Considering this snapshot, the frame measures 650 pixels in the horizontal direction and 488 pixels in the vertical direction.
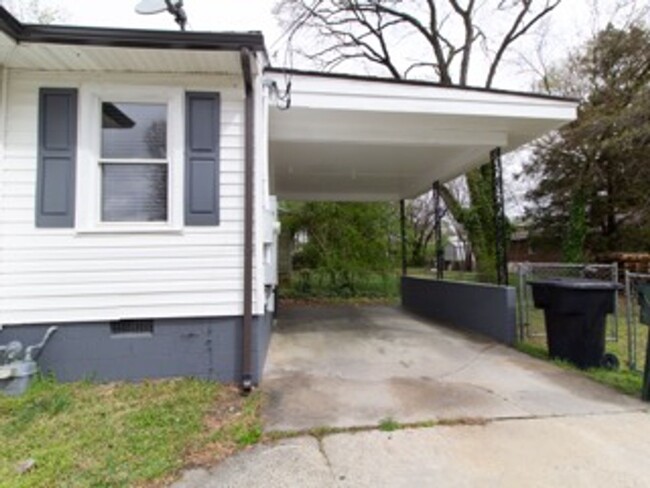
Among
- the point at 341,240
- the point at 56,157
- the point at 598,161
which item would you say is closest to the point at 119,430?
the point at 56,157

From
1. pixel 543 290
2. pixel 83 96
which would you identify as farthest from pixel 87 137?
pixel 543 290

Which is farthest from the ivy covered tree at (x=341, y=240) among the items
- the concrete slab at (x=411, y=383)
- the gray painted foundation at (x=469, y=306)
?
the concrete slab at (x=411, y=383)

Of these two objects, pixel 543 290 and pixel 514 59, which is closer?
pixel 543 290

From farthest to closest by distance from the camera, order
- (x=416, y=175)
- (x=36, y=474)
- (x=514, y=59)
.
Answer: (x=514, y=59) < (x=416, y=175) < (x=36, y=474)

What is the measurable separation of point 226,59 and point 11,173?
233cm

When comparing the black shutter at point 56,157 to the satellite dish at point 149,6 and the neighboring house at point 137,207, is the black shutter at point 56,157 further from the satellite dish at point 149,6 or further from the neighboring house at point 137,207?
the satellite dish at point 149,6

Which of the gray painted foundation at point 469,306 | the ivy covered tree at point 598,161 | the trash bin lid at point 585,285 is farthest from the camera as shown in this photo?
the ivy covered tree at point 598,161

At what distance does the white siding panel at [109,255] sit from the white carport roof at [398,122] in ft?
3.86

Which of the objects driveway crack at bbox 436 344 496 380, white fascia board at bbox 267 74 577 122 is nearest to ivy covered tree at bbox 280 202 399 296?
driveway crack at bbox 436 344 496 380

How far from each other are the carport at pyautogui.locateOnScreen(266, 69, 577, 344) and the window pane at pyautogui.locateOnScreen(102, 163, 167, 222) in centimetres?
158

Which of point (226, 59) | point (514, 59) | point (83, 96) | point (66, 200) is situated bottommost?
point (66, 200)

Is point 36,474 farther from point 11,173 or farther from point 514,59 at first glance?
point 514,59

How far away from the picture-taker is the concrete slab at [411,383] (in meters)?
3.65

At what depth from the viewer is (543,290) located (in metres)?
5.25
